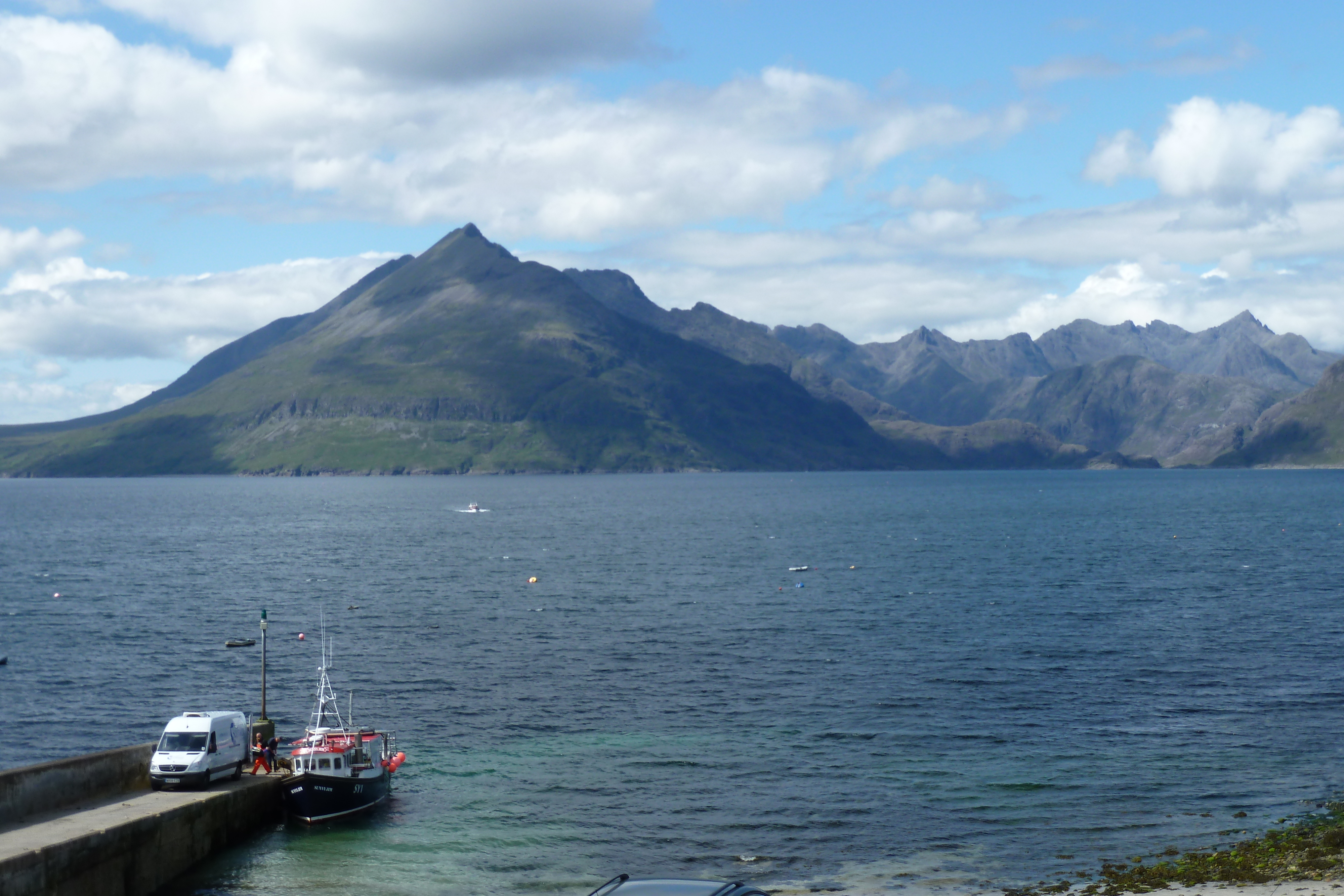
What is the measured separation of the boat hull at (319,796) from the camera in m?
48.0

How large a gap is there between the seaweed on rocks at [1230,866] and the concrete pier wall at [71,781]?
114 ft

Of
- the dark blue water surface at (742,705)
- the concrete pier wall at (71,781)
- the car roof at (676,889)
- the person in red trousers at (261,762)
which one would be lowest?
the dark blue water surface at (742,705)

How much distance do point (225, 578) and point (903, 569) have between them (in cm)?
8412

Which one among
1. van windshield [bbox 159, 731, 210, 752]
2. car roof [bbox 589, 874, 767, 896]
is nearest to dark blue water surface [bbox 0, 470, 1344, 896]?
van windshield [bbox 159, 731, 210, 752]

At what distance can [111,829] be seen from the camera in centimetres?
3812

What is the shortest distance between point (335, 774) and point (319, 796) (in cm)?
111

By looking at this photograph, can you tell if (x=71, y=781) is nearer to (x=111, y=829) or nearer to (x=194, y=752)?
(x=194, y=752)

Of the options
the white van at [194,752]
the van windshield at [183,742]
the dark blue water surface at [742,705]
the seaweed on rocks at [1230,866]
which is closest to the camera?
the seaweed on rocks at [1230,866]

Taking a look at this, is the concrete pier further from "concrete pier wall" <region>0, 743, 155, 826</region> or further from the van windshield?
the van windshield

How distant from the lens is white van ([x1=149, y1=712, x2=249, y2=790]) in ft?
146

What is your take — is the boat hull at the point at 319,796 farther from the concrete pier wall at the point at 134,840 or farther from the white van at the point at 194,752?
the white van at the point at 194,752

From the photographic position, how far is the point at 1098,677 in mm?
72500

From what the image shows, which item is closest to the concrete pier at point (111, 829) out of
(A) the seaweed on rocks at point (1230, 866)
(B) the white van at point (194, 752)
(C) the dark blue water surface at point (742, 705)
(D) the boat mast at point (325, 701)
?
(B) the white van at point (194, 752)

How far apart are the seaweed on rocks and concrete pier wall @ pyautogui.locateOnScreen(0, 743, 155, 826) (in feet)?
114
